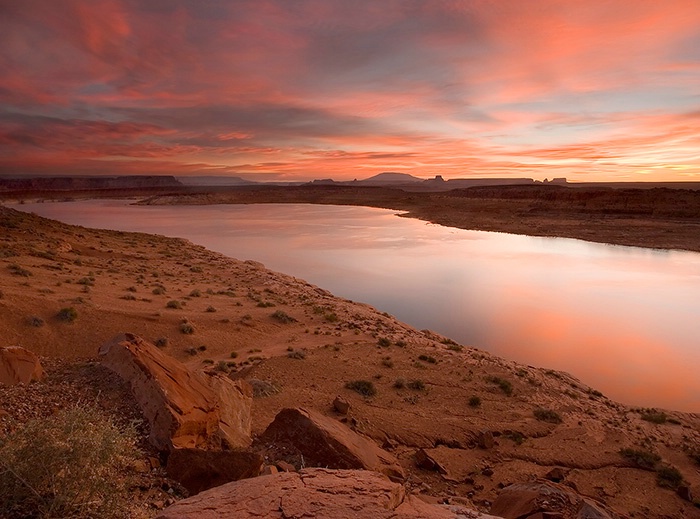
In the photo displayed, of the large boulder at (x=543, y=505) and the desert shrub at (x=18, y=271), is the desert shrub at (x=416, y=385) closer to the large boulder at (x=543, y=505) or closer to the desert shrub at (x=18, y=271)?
the large boulder at (x=543, y=505)

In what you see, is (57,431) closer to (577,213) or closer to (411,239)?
(411,239)

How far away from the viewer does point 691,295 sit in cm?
2316

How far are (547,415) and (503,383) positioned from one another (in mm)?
1628

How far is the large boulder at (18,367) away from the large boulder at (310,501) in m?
4.50

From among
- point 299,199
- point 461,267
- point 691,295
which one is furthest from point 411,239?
point 299,199

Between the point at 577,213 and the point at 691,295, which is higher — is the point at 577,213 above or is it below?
above

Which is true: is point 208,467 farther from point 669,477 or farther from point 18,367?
point 669,477

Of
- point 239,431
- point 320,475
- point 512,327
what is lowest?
point 512,327

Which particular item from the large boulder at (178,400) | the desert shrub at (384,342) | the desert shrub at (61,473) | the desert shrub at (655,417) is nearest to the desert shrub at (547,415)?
the desert shrub at (655,417)

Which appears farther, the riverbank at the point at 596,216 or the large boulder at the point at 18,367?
the riverbank at the point at 596,216

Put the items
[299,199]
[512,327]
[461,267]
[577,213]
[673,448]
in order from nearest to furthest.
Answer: [673,448] → [512,327] → [461,267] → [577,213] → [299,199]

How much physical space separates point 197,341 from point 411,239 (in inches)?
1411

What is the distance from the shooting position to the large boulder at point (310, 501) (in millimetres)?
3695

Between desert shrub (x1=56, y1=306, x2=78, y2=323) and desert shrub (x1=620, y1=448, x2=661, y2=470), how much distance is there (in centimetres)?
1396
